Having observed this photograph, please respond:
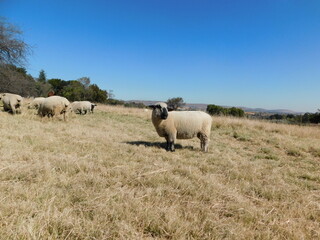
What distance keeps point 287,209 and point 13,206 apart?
374cm

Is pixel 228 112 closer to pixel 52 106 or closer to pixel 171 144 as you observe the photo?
pixel 52 106

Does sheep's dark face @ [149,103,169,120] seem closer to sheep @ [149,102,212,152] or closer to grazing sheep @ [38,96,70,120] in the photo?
sheep @ [149,102,212,152]

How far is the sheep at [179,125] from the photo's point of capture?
6.39 m

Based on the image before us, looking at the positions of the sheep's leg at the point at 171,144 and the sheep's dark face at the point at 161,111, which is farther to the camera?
the sheep's leg at the point at 171,144

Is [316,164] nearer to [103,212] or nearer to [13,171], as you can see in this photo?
[103,212]

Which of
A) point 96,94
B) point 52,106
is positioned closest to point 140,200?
point 52,106

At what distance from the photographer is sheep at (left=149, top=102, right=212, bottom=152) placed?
6390 millimetres

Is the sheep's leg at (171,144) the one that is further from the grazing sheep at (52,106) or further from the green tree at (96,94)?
the green tree at (96,94)

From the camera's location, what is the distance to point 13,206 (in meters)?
2.05

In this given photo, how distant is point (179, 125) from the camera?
6.63 m

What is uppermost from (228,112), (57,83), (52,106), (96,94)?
(57,83)

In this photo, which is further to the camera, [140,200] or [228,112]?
[228,112]

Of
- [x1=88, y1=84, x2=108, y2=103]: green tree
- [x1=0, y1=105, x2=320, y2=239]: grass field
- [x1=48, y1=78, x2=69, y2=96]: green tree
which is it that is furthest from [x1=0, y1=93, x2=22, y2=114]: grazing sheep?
[x1=48, y1=78, x2=69, y2=96]: green tree

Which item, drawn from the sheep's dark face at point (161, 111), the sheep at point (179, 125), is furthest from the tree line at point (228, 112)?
the sheep's dark face at point (161, 111)
